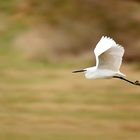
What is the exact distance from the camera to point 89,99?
9617 millimetres

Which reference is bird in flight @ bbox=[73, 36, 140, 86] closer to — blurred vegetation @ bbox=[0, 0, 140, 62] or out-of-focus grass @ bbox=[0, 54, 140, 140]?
out-of-focus grass @ bbox=[0, 54, 140, 140]

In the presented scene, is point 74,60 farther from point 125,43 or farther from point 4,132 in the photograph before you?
point 4,132

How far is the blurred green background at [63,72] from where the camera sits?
873cm

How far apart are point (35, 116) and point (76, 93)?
0.91 meters

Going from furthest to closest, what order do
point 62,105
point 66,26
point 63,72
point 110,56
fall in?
point 66,26, point 63,72, point 62,105, point 110,56

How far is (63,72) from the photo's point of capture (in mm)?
10602

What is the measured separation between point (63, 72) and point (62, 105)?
1145mm

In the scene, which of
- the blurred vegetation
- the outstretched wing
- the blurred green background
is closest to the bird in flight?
the outstretched wing

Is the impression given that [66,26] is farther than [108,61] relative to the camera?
Yes

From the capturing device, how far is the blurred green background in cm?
873

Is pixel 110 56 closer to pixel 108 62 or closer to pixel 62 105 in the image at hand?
pixel 108 62

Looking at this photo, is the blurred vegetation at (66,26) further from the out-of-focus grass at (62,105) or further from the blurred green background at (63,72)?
the out-of-focus grass at (62,105)

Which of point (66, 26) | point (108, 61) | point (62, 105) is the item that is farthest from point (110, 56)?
point (66, 26)

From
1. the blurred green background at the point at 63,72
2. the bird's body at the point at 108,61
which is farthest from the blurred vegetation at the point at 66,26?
the bird's body at the point at 108,61
